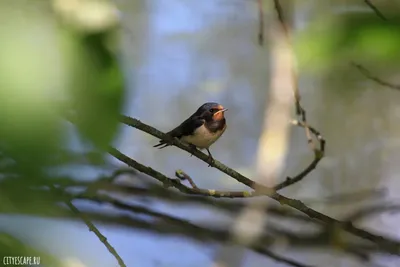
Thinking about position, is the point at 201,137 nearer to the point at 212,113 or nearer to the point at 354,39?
the point at 212,113

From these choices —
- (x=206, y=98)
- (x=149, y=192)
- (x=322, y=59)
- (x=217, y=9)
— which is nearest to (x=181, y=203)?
(x=149, y=192)

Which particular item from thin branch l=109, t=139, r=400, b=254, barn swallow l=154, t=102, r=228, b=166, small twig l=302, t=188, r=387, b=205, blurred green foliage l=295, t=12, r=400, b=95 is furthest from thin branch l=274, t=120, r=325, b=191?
small twig l=302, t=188, r=387, b=205

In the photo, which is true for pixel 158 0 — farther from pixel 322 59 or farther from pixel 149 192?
pixel 322 59

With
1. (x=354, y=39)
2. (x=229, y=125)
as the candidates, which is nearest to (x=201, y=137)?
(x=229, y=125)

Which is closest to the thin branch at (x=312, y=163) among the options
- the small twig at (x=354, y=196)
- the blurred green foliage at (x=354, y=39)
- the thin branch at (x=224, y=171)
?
the thin branch at (x=224, y=171)

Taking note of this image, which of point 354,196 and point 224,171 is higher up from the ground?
point 354,196

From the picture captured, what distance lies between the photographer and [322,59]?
0.13 metres

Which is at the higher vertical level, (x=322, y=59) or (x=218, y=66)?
(x=218, y=66)

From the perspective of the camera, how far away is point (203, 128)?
1.83 ft

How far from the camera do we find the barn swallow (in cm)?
55

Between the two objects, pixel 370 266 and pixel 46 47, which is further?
pixel 370 266

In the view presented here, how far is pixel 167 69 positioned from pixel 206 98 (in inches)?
3.0

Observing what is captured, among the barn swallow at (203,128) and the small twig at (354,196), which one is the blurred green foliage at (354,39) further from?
the small twig at (354,196)

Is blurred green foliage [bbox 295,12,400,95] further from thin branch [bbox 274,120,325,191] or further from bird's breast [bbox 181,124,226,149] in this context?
bird's breast [bbox 181,124,226,149]
